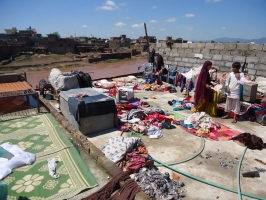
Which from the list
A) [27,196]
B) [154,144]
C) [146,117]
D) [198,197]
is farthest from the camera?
[146,117]

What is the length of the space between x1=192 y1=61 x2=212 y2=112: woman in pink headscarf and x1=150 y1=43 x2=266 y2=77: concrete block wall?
9.51 ft

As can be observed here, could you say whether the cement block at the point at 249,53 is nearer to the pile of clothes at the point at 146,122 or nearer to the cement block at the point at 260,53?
the cement block at the point at 260,53

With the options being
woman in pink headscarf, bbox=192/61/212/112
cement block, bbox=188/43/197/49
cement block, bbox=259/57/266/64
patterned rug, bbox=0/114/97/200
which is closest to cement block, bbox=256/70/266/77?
cement block, bbox=259/57/266/64

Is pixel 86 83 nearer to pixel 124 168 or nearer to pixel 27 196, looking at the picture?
pixel 124 168

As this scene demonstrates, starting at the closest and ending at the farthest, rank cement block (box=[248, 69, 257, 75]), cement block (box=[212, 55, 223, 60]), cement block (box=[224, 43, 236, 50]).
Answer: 1. cement block (box=[248, 69, 257, 75])
2. cement block (box=[224, 43, 236, 50])
3. cement block (box=[212, 55, 223, 60])

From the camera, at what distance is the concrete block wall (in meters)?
7.06

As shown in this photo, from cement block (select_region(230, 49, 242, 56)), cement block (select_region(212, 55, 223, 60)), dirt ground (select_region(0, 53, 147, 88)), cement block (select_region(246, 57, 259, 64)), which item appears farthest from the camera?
dirt ground (select_region(0, 53, 147, 88))

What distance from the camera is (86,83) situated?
646cm

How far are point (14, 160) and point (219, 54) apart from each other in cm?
827

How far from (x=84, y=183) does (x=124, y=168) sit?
2.34 feet

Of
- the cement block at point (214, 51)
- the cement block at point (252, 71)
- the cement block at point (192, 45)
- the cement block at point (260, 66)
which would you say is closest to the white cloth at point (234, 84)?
the cement block at point (260, 66)

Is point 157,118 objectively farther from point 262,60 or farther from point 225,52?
point 225,52

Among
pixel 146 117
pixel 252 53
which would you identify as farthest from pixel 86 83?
pixel 252 53

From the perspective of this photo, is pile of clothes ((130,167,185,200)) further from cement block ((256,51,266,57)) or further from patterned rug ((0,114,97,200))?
cement block ((256,51,266,57))
